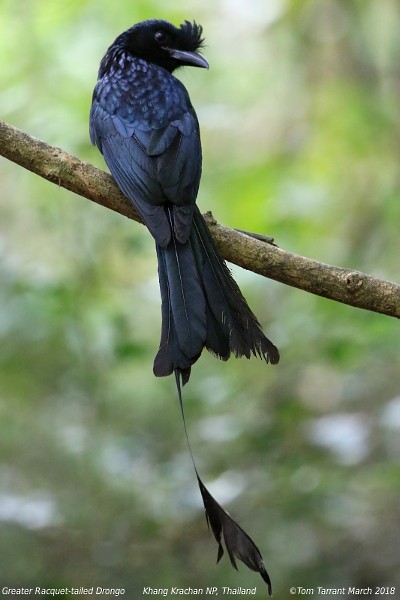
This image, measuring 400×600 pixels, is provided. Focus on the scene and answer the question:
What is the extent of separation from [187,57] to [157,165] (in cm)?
94

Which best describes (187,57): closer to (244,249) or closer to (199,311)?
(244,249)

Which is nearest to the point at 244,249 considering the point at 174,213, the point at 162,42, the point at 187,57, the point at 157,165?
the point at 174,213

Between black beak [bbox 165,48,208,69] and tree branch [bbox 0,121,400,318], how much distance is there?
0.96m

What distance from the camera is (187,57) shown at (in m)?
3.46

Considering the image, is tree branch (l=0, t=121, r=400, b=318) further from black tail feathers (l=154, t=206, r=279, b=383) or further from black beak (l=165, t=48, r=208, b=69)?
black beak (l=165, t=48, r=208, b=69)

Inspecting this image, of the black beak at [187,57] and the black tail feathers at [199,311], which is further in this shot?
the black beak at [187,57]

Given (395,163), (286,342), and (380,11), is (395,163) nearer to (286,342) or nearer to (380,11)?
(380,11)

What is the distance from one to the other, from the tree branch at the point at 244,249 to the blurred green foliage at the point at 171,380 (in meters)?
0.74

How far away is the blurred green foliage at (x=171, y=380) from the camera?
3.41 meters

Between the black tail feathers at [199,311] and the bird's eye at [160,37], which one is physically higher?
the bird's eye at [160,37]

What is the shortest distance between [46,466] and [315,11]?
3.64 meters

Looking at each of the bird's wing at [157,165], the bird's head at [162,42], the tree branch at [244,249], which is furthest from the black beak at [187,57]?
the tree branch at [244,249]

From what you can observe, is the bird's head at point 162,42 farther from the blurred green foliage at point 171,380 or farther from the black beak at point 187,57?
the blurred green foliage at point 171,380

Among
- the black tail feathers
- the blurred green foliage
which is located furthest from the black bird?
the blurred green foliage
